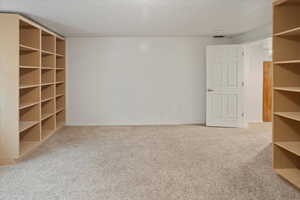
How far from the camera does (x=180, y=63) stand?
23.9 feet

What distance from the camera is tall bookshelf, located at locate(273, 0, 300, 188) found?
3.59m

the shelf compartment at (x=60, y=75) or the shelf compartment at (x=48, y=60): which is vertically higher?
the shelf compartment at (x=48, y=60)

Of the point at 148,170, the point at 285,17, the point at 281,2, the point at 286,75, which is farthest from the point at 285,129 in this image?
the point at 148,170

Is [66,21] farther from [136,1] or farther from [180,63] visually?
[180,63]

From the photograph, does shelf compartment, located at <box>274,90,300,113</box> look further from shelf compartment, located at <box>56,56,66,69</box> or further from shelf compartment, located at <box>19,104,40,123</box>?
shelf compartment, located at <box>56,56,66,69</box>

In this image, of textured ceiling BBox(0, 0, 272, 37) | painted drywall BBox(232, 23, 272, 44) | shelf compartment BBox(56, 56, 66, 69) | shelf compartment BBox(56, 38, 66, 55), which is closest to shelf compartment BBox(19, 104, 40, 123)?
textured ceiling BBox(0, 0, 272, 37)

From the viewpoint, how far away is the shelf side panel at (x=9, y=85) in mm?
4023

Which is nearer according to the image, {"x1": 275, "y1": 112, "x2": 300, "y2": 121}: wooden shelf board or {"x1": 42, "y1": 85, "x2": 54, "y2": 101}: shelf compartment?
{"x1": 275, "y1": 112, "x2": 300, "y2": 121}: wooden shelf board

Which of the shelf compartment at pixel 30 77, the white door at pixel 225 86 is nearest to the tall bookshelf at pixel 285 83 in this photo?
the white door at pixel 225 86

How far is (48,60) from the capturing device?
6066 mm

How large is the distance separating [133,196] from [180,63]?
481 cm

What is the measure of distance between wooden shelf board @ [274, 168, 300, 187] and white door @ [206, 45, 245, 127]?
329 cm

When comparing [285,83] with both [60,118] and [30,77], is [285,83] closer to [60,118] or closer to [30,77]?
[30,77]

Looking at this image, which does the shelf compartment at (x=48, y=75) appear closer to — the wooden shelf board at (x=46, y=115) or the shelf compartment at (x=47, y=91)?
the shelf compartment at (x=47, y=91)
